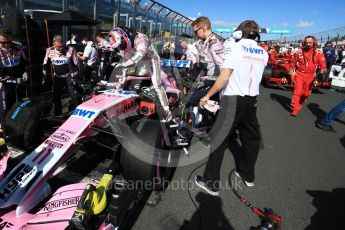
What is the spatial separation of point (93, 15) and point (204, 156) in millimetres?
7738

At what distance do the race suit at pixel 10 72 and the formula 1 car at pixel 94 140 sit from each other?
1.31 meters

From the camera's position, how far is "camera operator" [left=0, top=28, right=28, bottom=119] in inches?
187

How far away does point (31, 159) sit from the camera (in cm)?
266

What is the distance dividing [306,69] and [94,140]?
5931 millimetres

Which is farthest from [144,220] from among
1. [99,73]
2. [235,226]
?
[99,73]

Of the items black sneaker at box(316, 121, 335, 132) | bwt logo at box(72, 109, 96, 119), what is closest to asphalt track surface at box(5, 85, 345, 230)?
black sneaker at box(316, 121, 335, 132)

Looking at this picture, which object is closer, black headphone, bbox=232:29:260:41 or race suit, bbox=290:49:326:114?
black headphone, bbox=232:29:260:41

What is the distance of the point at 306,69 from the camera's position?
23.3 feet

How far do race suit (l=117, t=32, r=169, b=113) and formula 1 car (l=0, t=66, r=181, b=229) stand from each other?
5.5 inches

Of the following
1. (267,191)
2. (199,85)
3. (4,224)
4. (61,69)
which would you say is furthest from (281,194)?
(61,69)

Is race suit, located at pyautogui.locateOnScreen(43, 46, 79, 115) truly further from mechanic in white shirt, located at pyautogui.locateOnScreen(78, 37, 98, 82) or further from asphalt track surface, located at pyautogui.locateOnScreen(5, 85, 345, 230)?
mechanic in white shirt, located at pyautogui.locateOnScreen(78, 37, 98, 82)

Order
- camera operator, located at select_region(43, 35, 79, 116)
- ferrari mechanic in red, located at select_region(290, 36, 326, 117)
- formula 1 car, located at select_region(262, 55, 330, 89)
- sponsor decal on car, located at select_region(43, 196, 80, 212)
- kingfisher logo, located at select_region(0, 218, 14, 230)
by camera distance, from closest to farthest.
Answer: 1. kingfisher logo, located at select_region(0, 218, 14, 230)
2. sponsor decal on car, located at select_region(43, 196, 80, 212)
3. camera operator, located at select_region(43, 35, 79, 116)
4. ferrari mechanic in red, located at select_region(290, 36, 326, 117)
5. formula 1 car, located at select_region(262, 55, 330, 89)

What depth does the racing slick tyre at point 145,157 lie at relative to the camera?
117 inches

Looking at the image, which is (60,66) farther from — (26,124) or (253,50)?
(253,50)
